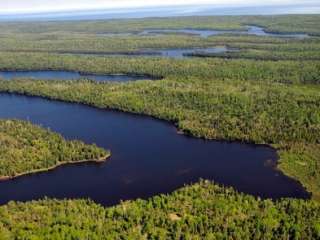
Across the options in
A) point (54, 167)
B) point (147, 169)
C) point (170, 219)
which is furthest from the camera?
point (54, 167)

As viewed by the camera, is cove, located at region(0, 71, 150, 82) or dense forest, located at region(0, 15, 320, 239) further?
cove, located at region(0, 71, 150, 82)

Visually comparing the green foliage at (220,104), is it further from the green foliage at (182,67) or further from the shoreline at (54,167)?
the shoreline at (54,167)

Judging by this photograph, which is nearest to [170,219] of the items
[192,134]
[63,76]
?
[192,134]

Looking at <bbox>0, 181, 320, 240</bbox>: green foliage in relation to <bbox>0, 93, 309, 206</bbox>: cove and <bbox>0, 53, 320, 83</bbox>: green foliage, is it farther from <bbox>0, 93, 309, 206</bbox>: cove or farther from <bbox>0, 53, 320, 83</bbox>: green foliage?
<bbox>0, 53, 320, 83</bbox>: green foliage

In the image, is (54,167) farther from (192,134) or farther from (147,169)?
(192,134)

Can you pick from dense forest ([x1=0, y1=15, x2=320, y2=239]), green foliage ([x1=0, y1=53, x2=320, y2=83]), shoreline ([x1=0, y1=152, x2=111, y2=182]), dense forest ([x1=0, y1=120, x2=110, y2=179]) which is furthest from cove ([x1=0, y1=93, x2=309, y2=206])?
green foliage ([x1=0, y1=53, x2=320, y2=83])

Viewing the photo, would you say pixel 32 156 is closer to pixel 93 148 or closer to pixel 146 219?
pixel 93 148

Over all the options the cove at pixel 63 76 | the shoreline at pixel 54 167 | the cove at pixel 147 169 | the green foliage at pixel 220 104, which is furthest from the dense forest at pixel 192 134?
the cove at pixel 63 76
